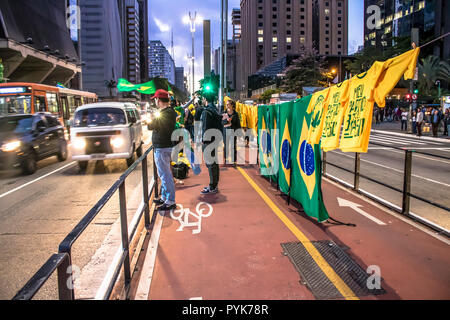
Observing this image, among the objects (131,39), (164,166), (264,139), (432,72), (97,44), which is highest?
(131,39)

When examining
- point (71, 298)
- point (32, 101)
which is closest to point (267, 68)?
point (32, 101)

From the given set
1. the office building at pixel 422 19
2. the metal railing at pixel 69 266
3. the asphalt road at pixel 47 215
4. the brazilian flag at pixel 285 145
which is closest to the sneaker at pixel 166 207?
the asphalt road at pixel 47 215

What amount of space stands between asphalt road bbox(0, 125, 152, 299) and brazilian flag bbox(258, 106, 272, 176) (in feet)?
10.3

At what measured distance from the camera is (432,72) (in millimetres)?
52094

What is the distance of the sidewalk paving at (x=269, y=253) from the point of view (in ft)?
12.0

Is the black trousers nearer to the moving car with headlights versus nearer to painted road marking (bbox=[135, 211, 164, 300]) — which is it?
painted road marking (bbox=[135, 211, 164, 300])

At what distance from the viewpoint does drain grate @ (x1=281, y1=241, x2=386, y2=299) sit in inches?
143

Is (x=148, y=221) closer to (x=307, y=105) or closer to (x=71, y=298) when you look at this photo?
(x=307, y=105)

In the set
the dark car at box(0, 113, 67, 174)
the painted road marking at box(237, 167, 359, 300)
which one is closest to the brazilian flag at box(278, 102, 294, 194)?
the painted road marking at box(237, 167, 359, 300)

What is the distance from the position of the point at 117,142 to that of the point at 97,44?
105 m

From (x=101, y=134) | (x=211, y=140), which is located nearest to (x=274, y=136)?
(x=211, y=140)

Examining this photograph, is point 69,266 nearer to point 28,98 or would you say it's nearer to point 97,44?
point 28,98

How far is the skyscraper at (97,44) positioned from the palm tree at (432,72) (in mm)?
83457
